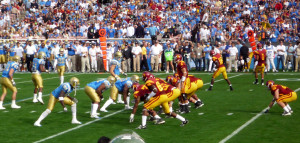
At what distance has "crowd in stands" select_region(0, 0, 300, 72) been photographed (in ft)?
94.1

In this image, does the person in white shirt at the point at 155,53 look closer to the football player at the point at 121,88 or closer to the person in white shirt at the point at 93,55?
the person in white shirt at the point at 93,55

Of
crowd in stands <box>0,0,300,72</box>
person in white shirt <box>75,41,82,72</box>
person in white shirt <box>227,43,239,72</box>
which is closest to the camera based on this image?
person in white shirt <box>227,43,239,72</box>

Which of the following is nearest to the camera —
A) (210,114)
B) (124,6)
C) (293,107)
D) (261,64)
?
(210,114)

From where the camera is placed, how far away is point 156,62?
28.7m

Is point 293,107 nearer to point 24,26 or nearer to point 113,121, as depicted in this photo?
point 113,121

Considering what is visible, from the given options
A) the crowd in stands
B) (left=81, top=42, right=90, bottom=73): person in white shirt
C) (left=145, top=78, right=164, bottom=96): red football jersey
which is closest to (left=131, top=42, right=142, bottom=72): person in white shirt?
the crowd in stands

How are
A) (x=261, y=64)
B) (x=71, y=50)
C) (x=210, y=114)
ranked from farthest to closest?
(x=71, y=50), (x=261, y=64), (x=210, y=114)

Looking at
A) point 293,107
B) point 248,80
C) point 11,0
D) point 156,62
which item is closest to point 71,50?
point 156,62

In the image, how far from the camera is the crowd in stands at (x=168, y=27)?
94.1 feet

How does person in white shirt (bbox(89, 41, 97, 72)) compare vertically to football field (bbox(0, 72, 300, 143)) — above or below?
above

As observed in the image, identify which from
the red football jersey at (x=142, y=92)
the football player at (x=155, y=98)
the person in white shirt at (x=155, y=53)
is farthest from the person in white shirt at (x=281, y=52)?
the red football jersey at (x=142, y=92)

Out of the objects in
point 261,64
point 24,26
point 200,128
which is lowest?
point 200,128

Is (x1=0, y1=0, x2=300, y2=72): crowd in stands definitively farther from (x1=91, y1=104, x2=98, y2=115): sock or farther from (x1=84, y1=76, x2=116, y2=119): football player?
(x1=91, y1=104, x2=98, y2=115): sock

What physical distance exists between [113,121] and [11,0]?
3215cm
